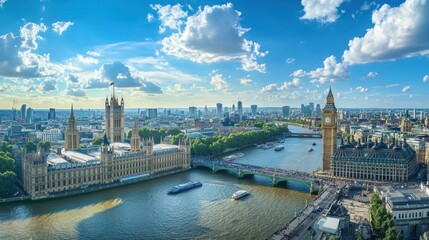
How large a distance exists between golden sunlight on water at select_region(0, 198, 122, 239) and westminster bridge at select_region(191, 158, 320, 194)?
3713 cm

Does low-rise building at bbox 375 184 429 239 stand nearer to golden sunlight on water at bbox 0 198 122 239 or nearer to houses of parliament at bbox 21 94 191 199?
golden sunlight on water at bbox 0 198 122 239

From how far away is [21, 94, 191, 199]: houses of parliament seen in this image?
72375 mm

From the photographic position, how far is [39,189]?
71.5m

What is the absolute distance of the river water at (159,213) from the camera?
182 feet

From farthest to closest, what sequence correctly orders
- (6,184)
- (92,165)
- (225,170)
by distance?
(225,170)
(92,165)
(6,184)

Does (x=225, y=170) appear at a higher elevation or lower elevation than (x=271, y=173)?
lower

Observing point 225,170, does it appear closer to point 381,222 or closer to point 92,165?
point 92,165

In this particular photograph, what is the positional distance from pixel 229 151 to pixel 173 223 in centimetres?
8288

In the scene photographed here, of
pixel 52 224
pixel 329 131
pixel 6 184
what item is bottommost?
pixel 52 224

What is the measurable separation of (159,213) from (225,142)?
74.1 m

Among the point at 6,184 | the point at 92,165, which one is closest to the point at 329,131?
the point at 92,165

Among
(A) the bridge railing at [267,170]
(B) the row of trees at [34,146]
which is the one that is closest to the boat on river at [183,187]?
(A) the bridge railing at [267,170]

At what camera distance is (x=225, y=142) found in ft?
448

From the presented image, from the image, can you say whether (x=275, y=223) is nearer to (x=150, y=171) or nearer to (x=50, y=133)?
(x=150, y=171)
